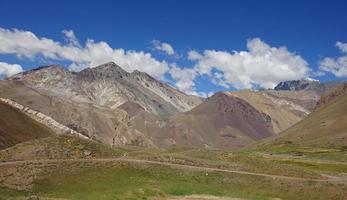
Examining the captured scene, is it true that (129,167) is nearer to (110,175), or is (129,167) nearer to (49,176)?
(110,175)

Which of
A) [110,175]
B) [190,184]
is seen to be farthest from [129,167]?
[190,184]

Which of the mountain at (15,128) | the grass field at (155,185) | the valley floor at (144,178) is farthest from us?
the mountain at (15,128)

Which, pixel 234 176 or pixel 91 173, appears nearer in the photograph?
pixel 91 173

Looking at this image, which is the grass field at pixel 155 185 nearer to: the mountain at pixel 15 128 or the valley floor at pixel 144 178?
the valley floor at pixel 144 178

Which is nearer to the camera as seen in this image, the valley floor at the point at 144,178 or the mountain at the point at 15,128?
the valley floor at the point at 144,178

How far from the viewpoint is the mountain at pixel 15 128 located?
133 metres

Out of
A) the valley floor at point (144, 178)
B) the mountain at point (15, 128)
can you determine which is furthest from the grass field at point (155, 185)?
the mountain at point (15, 128)

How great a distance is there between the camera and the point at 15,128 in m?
149

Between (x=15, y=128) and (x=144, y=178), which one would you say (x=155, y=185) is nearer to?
(x=144, y=178)

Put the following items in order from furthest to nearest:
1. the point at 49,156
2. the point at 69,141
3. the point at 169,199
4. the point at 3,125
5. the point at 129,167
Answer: the point at 3,125 < the point at 69,141 < the point at 49,156 < the point at 129,167 < the point at 169,199

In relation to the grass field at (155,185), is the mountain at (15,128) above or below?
above

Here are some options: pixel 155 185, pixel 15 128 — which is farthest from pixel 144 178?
pixel 15 128

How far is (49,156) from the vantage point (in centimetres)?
7900

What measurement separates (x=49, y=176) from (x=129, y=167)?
1231cm
